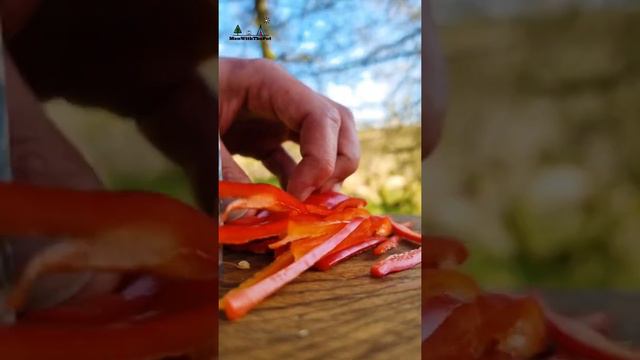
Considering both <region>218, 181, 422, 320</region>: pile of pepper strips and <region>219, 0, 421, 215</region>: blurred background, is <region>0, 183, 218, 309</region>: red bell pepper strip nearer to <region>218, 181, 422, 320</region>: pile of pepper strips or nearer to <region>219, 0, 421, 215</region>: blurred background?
<region>218, 181, 422, 320</region>: pile of pepper strips

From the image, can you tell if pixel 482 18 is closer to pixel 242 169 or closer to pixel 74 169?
pixel 242 169

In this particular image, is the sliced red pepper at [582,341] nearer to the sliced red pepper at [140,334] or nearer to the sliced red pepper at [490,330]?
the sliced red pepper at [490,330]

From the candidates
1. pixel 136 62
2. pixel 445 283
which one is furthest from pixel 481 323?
pixel 136 62

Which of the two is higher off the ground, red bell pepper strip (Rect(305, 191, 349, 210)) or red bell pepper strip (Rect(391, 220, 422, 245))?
red bell pepper strip (Rect(305, 191, 349, 210))

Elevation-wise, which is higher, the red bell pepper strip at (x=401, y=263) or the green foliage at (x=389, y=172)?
the green foliage at (x=389, y=172)

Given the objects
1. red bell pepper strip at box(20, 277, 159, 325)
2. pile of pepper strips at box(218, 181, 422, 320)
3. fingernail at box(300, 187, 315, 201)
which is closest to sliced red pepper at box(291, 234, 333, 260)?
pile of pepper strips at box(218, 181, 422, 320)

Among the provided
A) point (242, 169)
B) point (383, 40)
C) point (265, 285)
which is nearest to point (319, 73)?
point (383, 40)

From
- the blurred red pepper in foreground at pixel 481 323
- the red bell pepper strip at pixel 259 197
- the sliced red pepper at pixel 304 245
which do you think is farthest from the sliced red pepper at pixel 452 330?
the red bell pepper strip at pixel 259 197
